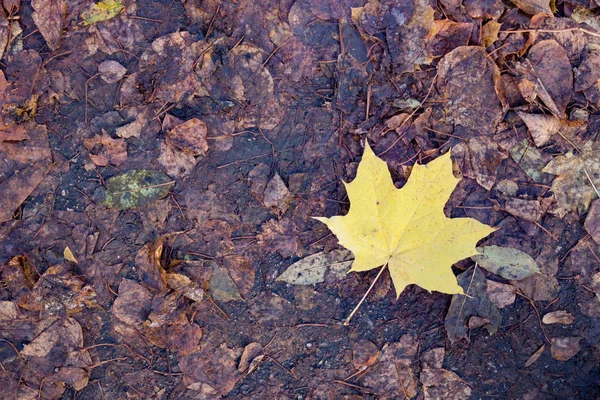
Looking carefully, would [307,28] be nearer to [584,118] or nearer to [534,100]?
[534,100]

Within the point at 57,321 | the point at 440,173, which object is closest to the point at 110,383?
the point at 57,321

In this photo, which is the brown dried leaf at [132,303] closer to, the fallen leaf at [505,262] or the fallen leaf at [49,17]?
the fallen leaf at [49,17]

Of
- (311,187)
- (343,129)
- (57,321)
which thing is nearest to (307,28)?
(343,129)

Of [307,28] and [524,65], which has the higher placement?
[307,28]

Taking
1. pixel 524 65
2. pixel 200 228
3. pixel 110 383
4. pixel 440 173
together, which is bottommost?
pixel 110 383

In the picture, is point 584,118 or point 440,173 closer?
point 440,173

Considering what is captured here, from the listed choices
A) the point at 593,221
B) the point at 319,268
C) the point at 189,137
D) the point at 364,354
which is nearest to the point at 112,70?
the point at 189,137

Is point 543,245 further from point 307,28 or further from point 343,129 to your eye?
point 307,28

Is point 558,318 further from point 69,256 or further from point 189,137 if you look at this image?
point 69,256

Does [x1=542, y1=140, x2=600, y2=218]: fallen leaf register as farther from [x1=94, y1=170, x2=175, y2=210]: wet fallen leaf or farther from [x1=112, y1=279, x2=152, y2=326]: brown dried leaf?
[x1=112, y1=279, x2=152, y2=326]: brown dried leaf
